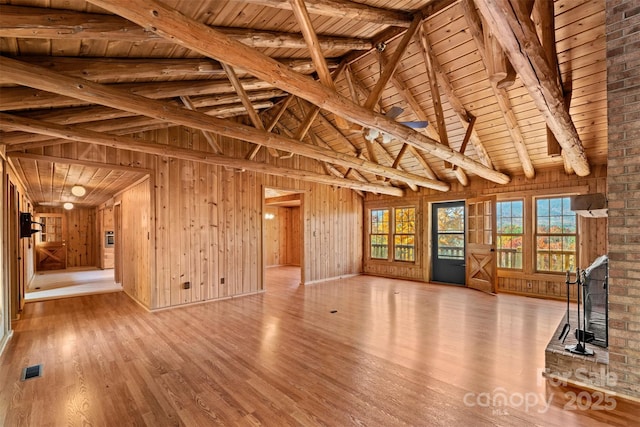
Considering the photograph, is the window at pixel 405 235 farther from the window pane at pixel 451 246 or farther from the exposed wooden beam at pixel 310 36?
the exposed wooden beam at pixel 310 36

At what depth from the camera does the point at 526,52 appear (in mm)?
2318

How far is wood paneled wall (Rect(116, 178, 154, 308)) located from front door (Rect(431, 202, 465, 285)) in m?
6.65

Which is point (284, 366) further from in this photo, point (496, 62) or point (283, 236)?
point (283, 236)

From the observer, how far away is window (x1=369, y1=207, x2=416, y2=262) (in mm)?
8477

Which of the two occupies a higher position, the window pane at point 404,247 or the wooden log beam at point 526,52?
the wooden log beam at point 526,52

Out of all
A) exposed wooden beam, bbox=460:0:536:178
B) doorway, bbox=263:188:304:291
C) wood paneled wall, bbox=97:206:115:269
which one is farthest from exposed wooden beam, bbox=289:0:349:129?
wood paneled wall, bbox=97:206:115:269

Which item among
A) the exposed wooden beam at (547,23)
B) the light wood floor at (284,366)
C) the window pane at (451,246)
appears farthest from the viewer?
the window pane at (451,246)

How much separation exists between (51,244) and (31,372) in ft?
32.4

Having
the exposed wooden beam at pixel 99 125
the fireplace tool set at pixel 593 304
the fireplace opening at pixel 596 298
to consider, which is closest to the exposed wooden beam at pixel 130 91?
the exposed wooden beam at pixel 99 125

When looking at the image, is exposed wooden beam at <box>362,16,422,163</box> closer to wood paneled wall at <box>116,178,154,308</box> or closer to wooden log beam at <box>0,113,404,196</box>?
wooden log beam at <box>0,113,404,196</box>

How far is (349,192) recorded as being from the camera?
9.13 meters

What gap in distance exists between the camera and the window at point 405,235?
331 inches

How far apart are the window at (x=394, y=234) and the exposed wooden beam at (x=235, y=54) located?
5.22 meters

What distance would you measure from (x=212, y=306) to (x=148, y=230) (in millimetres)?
1741
